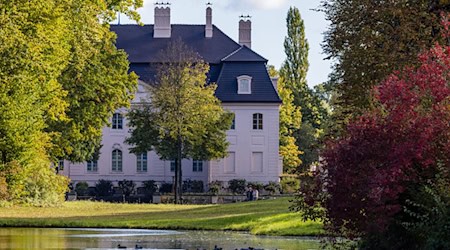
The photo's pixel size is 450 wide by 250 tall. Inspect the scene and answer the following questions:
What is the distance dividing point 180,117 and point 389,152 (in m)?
51.4

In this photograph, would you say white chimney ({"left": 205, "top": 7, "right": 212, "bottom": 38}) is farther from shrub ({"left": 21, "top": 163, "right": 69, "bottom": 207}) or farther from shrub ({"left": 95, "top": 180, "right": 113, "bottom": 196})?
shrub ({"left": 21, "top": 163, "right": 69, "bottom": 207})

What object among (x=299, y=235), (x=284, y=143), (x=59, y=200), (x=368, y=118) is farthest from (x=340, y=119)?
(x=284, y=143)

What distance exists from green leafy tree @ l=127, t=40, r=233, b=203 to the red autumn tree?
49483 millimetres

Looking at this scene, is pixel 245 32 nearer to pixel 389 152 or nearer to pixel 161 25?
pixel 161 25

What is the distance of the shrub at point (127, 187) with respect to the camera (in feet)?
267

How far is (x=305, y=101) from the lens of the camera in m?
107

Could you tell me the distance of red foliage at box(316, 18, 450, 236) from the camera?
18969 mm

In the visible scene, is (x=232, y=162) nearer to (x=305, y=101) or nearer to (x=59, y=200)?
(x=305, y=101)

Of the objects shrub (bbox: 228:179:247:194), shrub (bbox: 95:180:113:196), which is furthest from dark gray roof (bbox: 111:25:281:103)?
shrub (bbox: 95:180:113:196)

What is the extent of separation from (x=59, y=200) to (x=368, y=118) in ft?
131

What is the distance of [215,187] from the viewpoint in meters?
76.8

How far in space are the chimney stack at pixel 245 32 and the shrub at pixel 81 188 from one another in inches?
697

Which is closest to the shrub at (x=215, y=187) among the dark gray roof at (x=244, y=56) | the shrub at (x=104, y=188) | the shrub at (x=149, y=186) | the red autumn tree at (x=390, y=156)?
the shrub at (x=149, y=186)

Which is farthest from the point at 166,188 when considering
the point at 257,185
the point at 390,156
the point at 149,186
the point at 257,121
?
the point at 390,156
